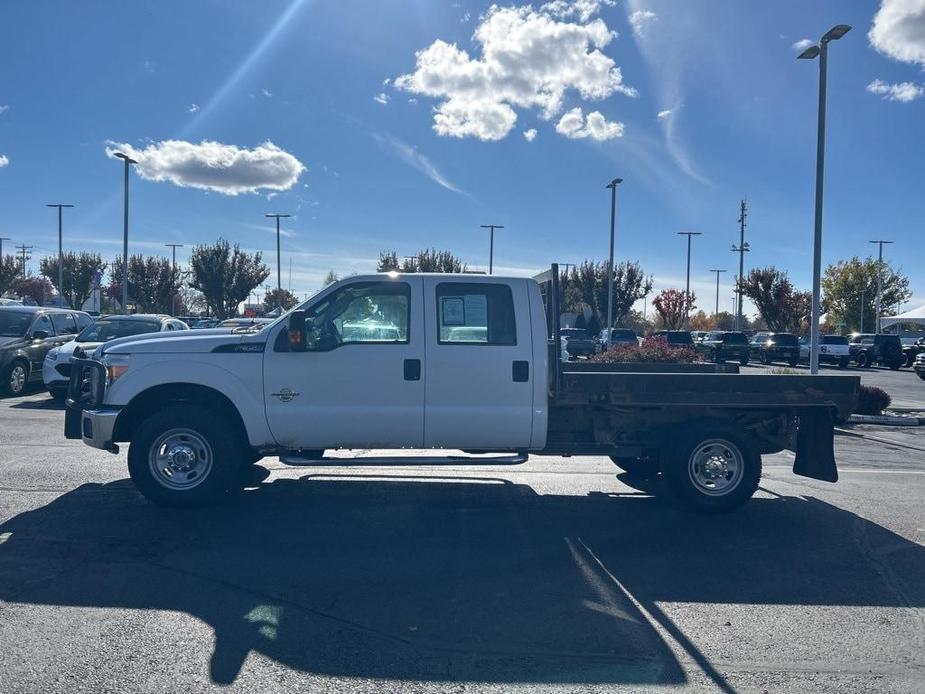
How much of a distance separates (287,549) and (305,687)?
224cm

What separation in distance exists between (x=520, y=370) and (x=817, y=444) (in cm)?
299

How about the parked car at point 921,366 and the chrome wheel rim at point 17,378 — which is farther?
the parked car at point 921,366

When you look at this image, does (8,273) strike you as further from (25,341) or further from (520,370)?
(520,370)

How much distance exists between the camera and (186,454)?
702 centimetres

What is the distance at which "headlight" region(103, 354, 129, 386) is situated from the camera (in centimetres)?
695

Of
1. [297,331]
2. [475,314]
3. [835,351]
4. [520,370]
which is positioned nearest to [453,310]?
[475,314]

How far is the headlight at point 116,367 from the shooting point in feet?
22.8

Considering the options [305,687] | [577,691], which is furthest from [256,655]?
[577,691]

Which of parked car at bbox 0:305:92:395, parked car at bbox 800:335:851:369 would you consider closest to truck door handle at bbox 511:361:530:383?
parked car at bbox 0:305:92:395

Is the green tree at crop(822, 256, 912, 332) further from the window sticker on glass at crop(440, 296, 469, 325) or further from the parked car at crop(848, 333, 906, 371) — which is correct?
the window sticker on glass at crop(440, 296, 469, 325)

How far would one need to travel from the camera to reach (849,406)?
7312 millimetres

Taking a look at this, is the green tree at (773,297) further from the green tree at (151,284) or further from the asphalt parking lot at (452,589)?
the asphalt parking lot at (452,589)

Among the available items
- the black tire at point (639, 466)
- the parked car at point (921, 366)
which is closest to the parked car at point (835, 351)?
the parked car at point (921, 366)

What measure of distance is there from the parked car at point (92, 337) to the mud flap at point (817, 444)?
10825 millimetres
